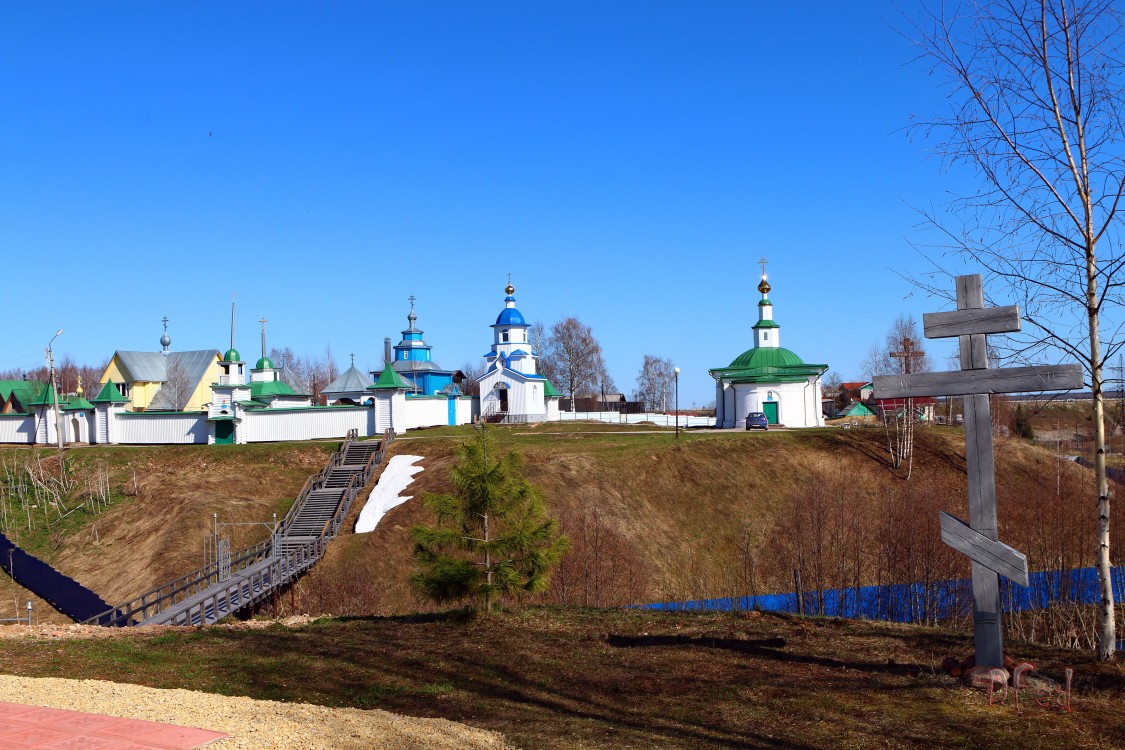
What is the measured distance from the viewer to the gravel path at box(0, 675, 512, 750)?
23.2 feet

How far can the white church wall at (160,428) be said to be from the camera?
148ft

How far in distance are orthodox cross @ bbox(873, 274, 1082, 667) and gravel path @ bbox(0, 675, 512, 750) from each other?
5099 millimetres

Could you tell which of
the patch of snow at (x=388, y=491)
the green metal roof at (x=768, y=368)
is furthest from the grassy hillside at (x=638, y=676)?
→ the green metal roof at (x=768, y=368)

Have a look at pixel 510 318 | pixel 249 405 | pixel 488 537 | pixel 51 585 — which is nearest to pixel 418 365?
pixel 510 318

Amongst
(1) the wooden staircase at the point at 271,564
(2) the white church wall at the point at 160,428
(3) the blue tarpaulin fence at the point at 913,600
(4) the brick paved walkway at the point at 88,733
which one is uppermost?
(2) the white church wall at the point at 160,428

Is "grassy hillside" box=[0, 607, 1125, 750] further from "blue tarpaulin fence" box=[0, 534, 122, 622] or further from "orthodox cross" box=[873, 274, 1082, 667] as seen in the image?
"blue tarpaulin fence" box=[0, 534, 122, 622]

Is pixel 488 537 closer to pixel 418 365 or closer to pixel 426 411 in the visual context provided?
pixel 426 411

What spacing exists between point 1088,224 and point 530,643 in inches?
329

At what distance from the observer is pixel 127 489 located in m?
38.5

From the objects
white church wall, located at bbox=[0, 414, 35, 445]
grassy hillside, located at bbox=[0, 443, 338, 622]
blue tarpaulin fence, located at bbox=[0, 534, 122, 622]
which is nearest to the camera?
blue tarpaulin fence, located at bbox=[0, 534, 122, 622]

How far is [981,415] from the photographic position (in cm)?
953

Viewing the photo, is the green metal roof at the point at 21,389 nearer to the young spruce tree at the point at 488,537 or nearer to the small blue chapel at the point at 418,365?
the small blue chapel at the point at 418,365

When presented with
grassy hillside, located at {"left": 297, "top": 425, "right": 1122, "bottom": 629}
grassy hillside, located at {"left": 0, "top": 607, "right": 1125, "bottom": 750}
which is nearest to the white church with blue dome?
grassy hillside, located at {"left": 297, "top": 425, "right": 1122, "bottom": 629}

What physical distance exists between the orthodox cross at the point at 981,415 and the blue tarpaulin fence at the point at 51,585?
805 inches
